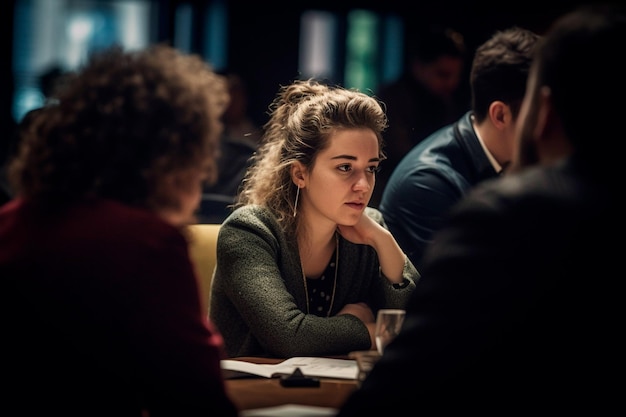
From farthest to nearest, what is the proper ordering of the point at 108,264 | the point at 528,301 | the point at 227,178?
the point at 227,178
the point at 108,264
the point at 528,301

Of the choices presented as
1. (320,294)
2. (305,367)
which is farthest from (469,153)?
(305,367)

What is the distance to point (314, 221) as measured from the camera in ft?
9.72

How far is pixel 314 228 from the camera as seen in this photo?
9.72ft

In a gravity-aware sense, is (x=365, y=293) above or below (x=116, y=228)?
below

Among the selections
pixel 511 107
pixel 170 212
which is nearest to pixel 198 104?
pixel 170 212

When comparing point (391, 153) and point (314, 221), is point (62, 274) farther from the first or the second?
point (391, 153)

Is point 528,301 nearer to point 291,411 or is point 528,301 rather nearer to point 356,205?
point 291,411

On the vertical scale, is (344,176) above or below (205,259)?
above

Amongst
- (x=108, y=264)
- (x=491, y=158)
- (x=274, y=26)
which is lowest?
(x=491, y=158)

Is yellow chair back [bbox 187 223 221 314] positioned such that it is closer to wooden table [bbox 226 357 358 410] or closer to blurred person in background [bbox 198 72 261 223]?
blurred person in background [bbox 198 72 261 223]

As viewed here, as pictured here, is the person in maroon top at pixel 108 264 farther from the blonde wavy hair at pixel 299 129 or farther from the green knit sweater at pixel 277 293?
the blonde wavy hair at pixel 299 129

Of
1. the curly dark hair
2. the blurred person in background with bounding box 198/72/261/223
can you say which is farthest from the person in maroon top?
the blurred person in background with bounding box 198/72/261/223

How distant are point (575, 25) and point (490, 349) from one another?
561 mm

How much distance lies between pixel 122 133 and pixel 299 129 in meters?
1.39
